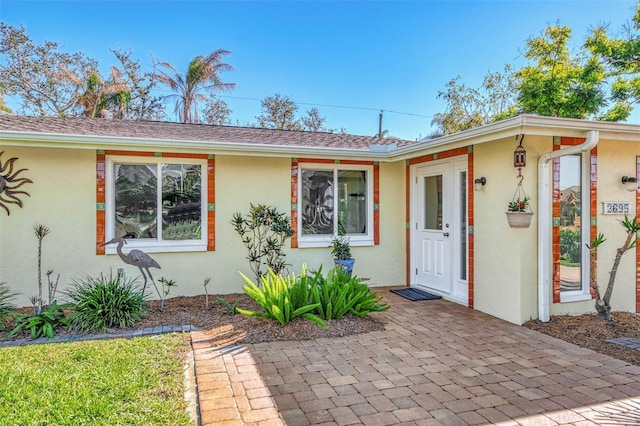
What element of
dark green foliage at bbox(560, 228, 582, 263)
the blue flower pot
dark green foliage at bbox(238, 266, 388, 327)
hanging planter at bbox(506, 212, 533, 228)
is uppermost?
hanging planter at bbox(506, 212, 533, 228)

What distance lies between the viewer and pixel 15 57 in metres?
17.5

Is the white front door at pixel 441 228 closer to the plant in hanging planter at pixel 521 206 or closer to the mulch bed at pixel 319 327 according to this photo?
the plant in hanging planter at pixel 521 206

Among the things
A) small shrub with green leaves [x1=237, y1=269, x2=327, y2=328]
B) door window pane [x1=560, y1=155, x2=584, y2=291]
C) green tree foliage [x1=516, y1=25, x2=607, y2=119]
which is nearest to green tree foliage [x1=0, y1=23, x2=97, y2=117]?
small shrub with green leaves [x1=237, y1=269, x2=327, y2=328]

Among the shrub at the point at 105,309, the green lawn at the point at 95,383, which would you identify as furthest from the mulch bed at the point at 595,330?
the shrub at the point at 105,309

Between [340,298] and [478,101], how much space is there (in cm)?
2017

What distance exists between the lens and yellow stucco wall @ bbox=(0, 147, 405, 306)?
6.26m

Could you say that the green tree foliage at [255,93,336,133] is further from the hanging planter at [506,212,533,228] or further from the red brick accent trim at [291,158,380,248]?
the hanging planter at [506,212,533,228]

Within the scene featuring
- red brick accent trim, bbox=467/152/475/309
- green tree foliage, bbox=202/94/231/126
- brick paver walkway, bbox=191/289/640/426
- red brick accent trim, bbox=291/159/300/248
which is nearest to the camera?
brick paver walkway, bbox=191/289/640/426

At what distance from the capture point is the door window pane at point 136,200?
675cm

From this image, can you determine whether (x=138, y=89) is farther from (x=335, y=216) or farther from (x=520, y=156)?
(x=520, y=156)

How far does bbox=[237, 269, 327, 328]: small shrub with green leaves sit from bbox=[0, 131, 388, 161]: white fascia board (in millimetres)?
2429

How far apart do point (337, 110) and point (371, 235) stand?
18.3 metres

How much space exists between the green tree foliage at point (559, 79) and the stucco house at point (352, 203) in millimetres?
13782

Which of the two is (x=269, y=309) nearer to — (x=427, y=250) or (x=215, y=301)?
(x=215, y=301)
